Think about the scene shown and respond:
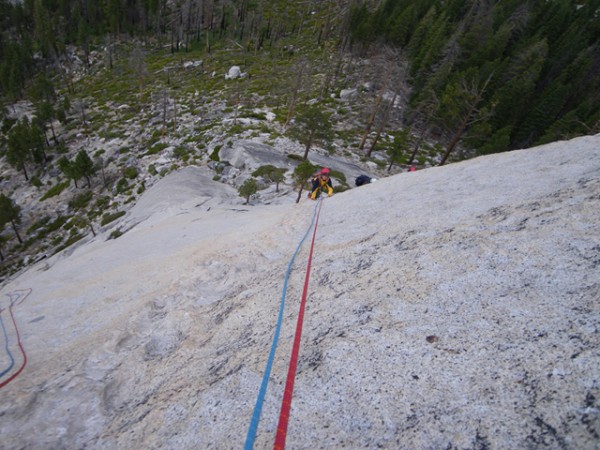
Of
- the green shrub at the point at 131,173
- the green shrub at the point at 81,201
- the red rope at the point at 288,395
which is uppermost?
the red rope at the point at 288,395

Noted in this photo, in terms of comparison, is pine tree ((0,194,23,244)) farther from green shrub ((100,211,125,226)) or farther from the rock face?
the rock face

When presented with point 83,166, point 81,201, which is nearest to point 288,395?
point 81,201

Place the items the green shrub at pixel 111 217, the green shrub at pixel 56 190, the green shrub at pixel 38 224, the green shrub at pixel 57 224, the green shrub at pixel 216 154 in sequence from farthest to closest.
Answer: the green shrub at pixel 56 190 → the green shrub at pixel 38 224 → the green shrub at pixel 57 224 → the green shrub at pixel 216 154 → the green shrub at pixel 111 217

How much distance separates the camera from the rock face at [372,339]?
2.70 meters

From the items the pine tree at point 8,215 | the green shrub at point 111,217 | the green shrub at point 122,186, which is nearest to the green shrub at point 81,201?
the green shrub at point 122,186

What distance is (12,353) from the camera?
5586 mm

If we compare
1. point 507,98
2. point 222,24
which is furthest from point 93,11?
point 507,98

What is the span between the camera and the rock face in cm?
270

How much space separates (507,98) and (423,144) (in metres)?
14.9

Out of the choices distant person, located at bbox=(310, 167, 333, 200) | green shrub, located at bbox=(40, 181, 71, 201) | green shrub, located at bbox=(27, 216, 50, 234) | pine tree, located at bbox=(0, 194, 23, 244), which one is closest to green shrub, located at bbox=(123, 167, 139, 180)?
green shrub, located at bbox=(40, 181, 71, 201)

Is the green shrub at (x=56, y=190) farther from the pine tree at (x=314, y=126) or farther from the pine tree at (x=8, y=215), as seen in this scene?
the pine tree at (x=314, y=126)

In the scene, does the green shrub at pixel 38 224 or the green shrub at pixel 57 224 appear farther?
the green shrub at pixel 38 224

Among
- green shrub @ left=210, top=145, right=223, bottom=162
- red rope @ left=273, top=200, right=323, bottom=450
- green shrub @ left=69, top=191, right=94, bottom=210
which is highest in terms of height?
red rope @ left=273, top=200, right=323, bottom=450

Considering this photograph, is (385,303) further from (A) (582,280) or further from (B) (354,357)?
(A) (582,280)
